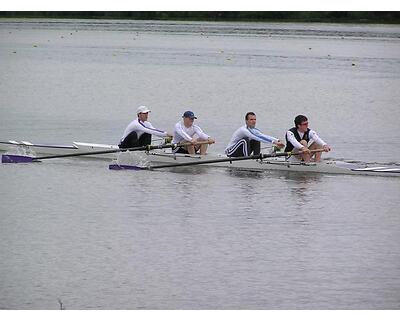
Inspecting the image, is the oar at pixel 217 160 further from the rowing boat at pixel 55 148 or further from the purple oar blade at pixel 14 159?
the purple oar blade at pixel 14 159

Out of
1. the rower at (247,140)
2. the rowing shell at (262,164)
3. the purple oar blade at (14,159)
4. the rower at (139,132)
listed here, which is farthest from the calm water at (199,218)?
the rower at (139,132)

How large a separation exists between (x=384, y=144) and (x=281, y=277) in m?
12.2

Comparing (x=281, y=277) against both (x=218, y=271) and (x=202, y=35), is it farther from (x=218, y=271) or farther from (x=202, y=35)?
(x=202, y=35)

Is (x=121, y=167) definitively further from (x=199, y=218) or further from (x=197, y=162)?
(x=199, y=218)

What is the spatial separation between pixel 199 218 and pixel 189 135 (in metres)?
3.75

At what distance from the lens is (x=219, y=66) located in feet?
164

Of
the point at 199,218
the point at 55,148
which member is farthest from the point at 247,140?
the point at 55,148

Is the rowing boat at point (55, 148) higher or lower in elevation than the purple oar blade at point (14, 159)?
higher

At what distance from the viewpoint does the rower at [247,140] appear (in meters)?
19.6

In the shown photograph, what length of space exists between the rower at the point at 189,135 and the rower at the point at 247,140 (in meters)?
0.42

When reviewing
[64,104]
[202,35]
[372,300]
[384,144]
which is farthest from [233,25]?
[372,300]

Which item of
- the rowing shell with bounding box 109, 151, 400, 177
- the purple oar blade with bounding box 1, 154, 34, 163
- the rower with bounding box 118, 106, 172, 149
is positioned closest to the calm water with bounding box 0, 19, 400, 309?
the rowing shell with bounding box 109, 151, 400, 177

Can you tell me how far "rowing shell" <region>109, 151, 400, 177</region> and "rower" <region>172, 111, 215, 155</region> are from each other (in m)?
0.17

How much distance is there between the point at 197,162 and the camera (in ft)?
64.3
